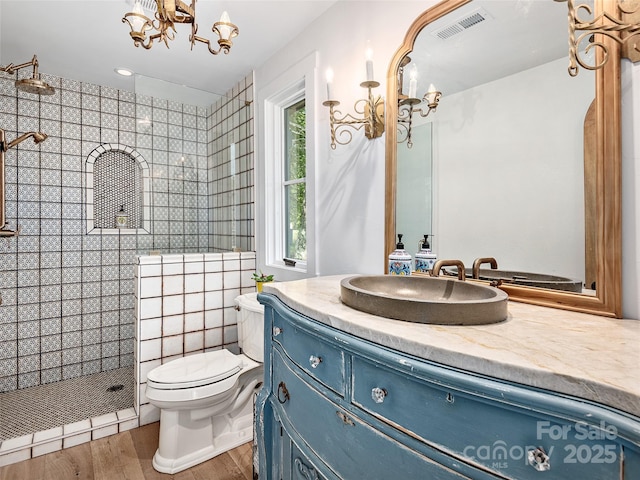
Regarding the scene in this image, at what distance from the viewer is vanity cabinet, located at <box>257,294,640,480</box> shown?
19.2 inches

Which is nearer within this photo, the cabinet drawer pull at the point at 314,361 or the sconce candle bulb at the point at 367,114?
the cabinet drawer pull at the point at 314,361

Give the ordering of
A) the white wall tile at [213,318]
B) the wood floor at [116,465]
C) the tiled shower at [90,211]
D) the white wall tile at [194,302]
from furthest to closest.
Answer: the tiled shower at [90,211] → the white wall tile at [213,318] → the white wall tile at [194,302] → the wood floor at [116,465]

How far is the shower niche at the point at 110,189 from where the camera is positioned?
9.37 ft

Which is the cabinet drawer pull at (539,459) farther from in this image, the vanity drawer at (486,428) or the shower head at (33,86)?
the shower head at (33,86)

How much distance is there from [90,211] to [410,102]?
276 centimetres

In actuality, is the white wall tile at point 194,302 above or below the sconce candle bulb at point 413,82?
below

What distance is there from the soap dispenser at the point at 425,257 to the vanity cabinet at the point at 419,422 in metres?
→ 0.61

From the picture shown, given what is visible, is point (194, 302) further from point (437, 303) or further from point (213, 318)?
point (437, 303)

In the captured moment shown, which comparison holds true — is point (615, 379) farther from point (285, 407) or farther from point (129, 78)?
point (129, 78)

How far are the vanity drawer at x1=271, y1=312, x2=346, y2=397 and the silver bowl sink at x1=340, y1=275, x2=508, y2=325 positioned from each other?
14 cm

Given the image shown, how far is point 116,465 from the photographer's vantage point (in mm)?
1861

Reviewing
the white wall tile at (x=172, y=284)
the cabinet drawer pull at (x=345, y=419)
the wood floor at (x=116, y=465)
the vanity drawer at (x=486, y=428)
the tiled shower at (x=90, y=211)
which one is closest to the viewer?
the vanity drawer at (x=486, y=428)

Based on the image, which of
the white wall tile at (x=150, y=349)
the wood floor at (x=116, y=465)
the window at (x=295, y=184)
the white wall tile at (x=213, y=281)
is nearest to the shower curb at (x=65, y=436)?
the wood floor at (x=116, y=465)

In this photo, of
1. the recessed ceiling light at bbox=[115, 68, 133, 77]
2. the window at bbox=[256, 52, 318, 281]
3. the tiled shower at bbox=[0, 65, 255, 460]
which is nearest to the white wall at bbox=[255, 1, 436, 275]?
the window at bbox=[256, 52, 318, 281]
